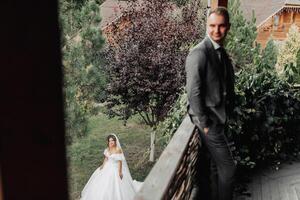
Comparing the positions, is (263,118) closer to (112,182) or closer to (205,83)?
(205,83)

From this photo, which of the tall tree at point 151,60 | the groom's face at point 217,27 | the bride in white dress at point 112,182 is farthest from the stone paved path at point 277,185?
the tall tree at point 151,60

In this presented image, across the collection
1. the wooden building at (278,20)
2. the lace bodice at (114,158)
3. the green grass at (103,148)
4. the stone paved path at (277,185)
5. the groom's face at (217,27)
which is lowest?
the green grass at (103,148)

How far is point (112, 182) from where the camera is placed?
28.2ft

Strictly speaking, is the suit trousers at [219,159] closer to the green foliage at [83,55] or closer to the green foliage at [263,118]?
the green foliage at [263,118]

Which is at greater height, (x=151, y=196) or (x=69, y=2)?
(x=69, y=2)

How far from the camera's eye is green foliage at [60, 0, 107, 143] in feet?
36.8

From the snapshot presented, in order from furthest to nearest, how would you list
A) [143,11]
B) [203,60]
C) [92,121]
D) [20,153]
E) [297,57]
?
[92,121]
[143,11]
[297,57]
[203,60]
[20,153]

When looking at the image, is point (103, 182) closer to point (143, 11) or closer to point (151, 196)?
point (143, 11)

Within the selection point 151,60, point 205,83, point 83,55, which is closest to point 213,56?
point 205,83

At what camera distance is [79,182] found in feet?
35.3

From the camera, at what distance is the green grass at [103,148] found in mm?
11156

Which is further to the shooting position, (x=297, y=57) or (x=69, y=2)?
(x=69, y=2)

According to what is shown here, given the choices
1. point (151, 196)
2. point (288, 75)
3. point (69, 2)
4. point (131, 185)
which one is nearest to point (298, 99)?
point (288, 75)

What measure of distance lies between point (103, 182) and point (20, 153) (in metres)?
8.36
